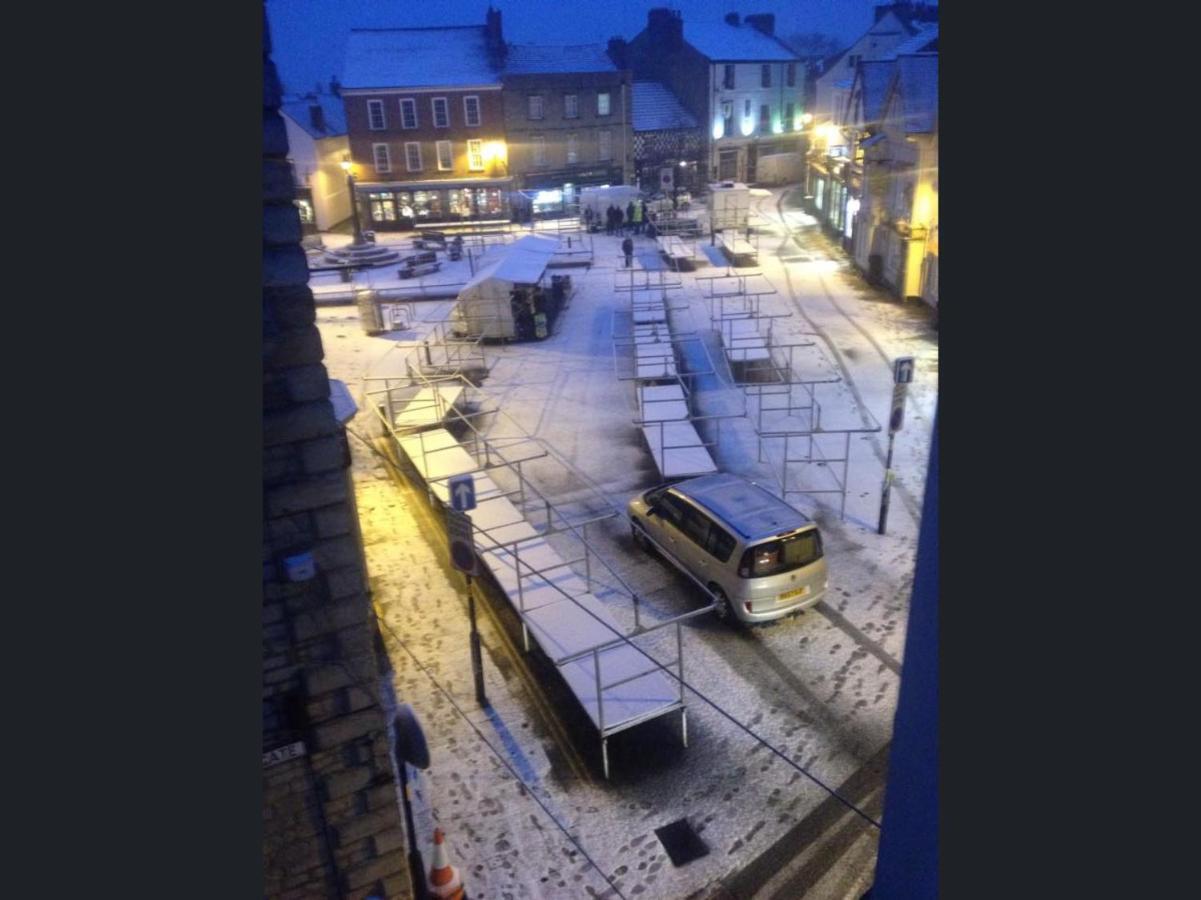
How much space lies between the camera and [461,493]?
27.4 feet

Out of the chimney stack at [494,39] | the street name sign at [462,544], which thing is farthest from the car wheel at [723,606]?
the chimney stack at [494,39]

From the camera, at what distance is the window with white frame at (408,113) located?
44.1 meters

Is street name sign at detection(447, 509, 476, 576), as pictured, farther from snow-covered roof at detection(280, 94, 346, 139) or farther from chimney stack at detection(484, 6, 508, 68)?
chimney stack at detection(484, 6, 508, 68)

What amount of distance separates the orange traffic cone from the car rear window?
500cm

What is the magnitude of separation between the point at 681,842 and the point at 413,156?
44709mm

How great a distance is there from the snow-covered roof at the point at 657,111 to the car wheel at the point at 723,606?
45533 millimetres

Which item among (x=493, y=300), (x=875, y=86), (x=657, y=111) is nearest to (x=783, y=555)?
(x=493, y=300)

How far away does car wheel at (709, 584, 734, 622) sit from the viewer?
1032 centimetres

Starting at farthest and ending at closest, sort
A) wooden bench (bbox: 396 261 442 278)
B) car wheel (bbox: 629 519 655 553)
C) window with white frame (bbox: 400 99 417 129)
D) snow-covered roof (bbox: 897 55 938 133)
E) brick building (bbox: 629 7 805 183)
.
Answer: brick building (bbox: 629 7 805 183), window with white frame (bbox: 400 99 417 129), wooden bench (bbox: 396 261 442 278), snow-covered roof (bbox: 897 55 938 133), car wheel (bbox: 629 519 655 553)

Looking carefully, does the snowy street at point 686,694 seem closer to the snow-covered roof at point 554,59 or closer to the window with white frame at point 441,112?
the window with white frame at point 441,112

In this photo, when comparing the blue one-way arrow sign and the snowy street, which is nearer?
the snowy street

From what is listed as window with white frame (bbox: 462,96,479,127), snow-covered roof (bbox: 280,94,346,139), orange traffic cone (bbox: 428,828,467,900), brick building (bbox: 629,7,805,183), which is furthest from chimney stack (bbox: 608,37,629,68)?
orange traffic cone (bbox: 428,828,467,900)

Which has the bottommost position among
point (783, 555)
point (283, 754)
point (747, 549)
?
point (783, 555)

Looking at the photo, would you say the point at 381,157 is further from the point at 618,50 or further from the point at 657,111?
the point at 657,111
